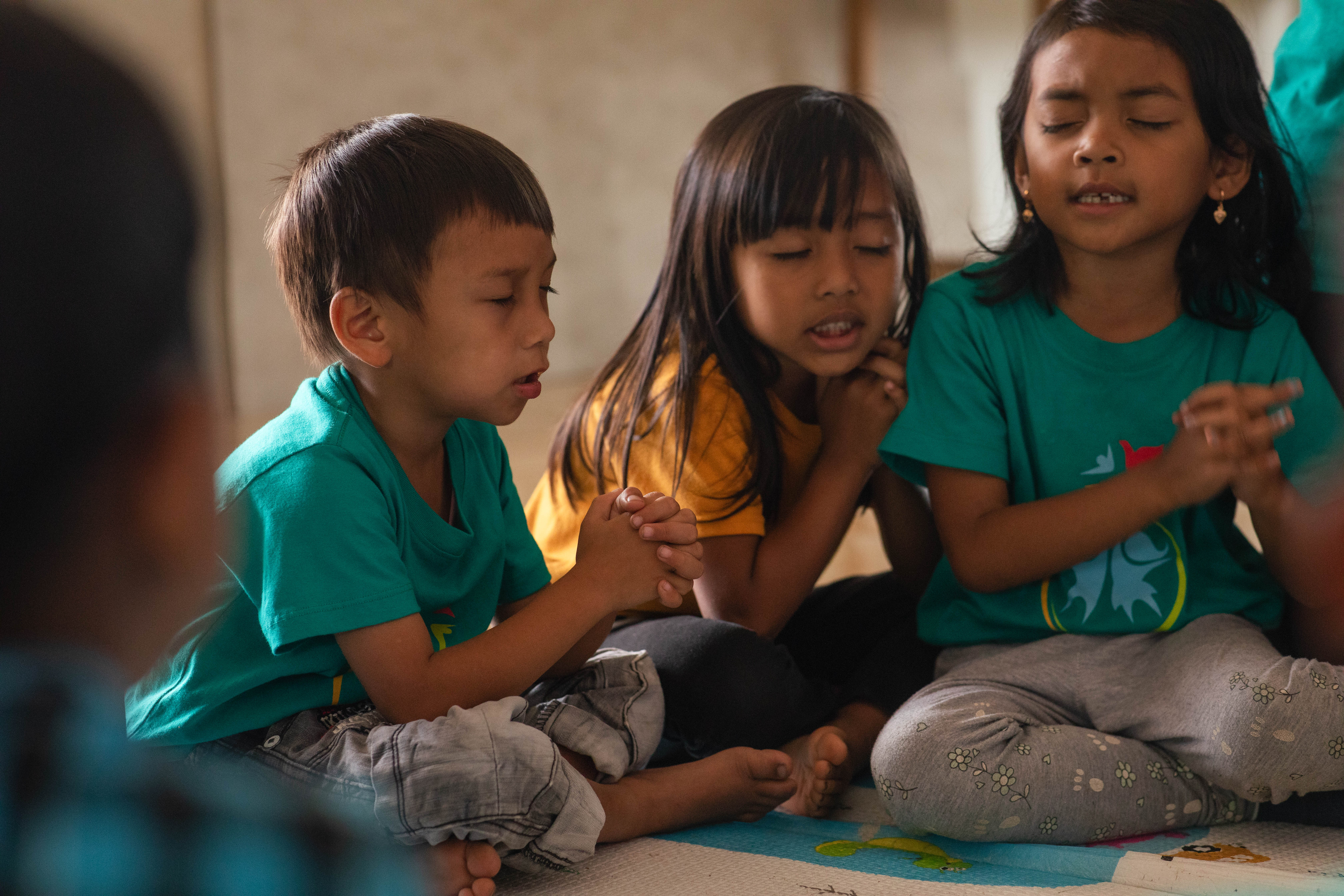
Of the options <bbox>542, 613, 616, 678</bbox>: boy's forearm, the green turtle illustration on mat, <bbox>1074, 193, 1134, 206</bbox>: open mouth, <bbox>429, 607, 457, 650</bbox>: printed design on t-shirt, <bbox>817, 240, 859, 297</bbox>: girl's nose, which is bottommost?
the green turtle illustration on mat

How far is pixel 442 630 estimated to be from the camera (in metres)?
1.05

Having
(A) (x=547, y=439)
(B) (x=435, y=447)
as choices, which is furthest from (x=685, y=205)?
(A) (x=547, y=439)

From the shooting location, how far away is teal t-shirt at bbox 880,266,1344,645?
1121mm

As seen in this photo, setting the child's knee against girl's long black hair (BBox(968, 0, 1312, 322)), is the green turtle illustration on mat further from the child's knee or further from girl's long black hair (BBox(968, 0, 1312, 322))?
girl's long black hair (BBox(968, 0, 1312, 322))

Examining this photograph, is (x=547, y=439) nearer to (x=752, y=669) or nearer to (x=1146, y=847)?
(x=752, y=669)

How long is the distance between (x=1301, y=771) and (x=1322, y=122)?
0.68m

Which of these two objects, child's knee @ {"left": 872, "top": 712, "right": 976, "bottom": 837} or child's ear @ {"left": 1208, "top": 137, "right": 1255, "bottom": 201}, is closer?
child's knee @ {"left": 872, "top": 712, "right": 976, "bottom": 837}

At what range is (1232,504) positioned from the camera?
118 cm

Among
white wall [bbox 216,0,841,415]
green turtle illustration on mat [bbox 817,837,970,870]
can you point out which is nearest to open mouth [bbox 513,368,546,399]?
green turtle illustration on mat [bbox 817,837,970,870]

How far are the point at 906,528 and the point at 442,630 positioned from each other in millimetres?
563

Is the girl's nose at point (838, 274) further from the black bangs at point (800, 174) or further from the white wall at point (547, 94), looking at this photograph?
the white wall at point (547, 94)

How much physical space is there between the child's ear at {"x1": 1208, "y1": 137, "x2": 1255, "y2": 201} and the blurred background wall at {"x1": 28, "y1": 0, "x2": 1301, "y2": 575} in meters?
1.29

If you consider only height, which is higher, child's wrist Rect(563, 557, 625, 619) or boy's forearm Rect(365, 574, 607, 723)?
child's wrist Rect(563, 557, 625, 619)

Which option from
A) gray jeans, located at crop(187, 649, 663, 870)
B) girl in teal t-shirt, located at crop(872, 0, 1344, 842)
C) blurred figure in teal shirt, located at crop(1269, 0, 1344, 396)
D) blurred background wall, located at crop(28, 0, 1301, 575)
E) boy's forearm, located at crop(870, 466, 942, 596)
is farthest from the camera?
blurred background wall, located at crop(28, 0, 1301, 575)
